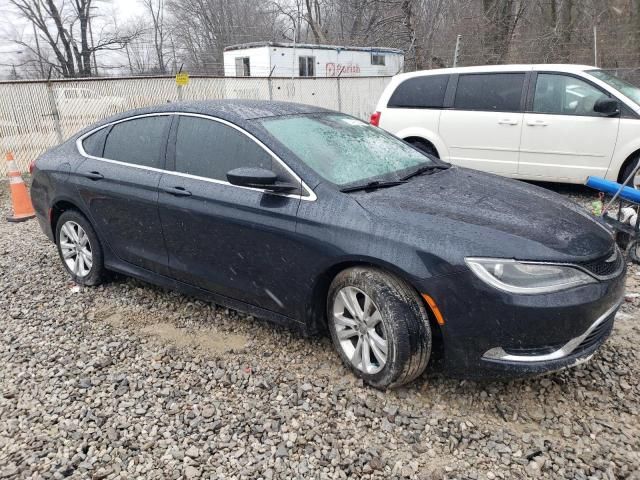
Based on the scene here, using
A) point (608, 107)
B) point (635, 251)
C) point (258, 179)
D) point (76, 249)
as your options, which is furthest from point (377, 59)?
point (258, 179)

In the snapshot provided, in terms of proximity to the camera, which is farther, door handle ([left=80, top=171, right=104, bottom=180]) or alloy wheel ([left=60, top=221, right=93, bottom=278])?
alloy wheel ([left=60, top=221, right=93, bottom=278])

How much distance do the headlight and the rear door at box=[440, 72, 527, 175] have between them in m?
4.73

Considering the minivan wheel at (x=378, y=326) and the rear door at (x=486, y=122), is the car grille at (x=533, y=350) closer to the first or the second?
the minivan wheel at (x=378, y=326)

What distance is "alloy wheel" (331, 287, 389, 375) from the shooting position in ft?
9.32

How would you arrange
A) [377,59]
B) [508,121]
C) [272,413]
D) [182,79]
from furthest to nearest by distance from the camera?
[377,59], [182,79], [508,121], [272,413]

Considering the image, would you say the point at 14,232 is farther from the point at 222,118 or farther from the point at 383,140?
the point at 383,140

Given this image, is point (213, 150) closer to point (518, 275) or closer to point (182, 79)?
point (518, 275)

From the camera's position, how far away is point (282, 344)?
3.49 meters

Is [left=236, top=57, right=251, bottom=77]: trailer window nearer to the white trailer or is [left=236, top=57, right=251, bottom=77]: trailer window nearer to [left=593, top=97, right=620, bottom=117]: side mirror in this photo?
the white trailer

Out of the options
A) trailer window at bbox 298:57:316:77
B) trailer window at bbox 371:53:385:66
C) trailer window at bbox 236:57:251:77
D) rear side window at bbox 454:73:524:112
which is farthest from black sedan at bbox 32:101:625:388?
trailer window at bbox 371:53:385:66

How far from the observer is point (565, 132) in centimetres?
645

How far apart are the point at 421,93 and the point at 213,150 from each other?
4.73 metres

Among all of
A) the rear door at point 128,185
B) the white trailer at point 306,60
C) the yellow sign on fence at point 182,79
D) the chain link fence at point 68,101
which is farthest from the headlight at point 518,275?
the white trailer at point 306,60

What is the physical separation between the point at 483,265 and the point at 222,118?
6.55ft
